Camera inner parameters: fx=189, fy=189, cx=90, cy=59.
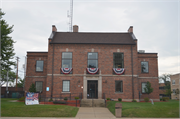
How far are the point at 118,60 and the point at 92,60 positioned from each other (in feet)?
13.5

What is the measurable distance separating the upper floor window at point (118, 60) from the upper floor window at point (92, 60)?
286 cm

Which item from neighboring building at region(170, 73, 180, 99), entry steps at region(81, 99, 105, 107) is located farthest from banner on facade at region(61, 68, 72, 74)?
neighboring building at region(170, 73, 180, 99)

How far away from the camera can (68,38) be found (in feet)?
103

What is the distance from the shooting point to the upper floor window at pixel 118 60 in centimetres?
2980

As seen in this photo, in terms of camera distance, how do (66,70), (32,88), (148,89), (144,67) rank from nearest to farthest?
1. (66,70)
2. (32,88)
3. (148,89)
4. (144,67)


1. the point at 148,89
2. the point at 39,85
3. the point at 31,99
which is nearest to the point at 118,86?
the point at 148,89

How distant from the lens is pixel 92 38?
31.6 m

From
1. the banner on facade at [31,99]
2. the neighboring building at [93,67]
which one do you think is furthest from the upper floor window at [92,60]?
the banner on facade at [31,99]

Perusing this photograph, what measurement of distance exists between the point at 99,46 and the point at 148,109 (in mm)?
15218

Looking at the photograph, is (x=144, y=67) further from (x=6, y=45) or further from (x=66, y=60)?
(x=6, y=45)

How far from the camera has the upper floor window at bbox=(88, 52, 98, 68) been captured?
29594 millimetres

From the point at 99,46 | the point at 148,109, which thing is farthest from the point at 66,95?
the point at 148,109

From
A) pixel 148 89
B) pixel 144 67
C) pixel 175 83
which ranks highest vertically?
pixel 144 67

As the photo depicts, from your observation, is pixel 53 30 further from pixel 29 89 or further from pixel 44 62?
pixel 29 89
